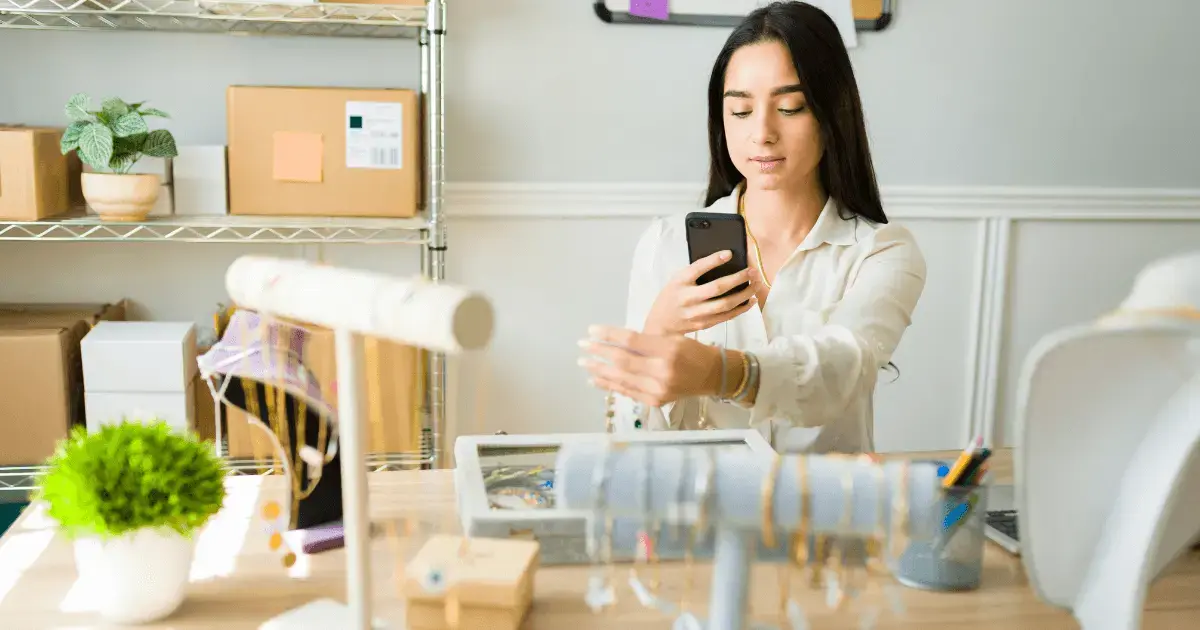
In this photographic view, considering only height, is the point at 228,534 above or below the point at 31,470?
above

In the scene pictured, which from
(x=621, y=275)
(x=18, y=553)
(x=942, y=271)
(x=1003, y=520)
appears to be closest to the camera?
(x=18, y=553)

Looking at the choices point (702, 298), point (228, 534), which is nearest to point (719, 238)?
point (702, 298)

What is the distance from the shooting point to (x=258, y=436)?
1863 mm

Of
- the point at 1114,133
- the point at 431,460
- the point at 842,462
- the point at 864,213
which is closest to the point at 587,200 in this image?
the point at 431,460

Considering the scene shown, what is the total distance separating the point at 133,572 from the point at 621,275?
1783 millimetres

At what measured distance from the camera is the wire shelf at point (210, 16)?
6.54 ft

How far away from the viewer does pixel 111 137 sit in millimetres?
1923

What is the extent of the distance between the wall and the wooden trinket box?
4.66 feet

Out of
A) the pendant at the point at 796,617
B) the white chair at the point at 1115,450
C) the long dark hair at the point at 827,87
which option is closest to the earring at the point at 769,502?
the white chair at the point at 1115,450

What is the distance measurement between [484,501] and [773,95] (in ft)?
2.65

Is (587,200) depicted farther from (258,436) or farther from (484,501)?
(484,501)

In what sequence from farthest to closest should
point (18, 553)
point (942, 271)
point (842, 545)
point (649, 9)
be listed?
point (942, 271), point (649, 9), point (18, 553), point (842, 545)

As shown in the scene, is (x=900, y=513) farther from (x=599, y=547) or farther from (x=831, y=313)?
(x=831, y=313)

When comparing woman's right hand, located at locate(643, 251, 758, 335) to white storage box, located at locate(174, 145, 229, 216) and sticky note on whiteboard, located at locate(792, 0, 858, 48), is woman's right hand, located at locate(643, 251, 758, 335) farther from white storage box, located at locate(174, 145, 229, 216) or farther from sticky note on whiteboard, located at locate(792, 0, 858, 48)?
sticky note on whiteboard, located at locate(792, 0, 858, 48)
